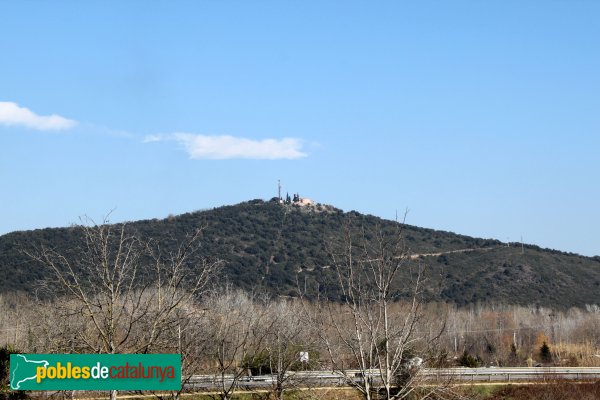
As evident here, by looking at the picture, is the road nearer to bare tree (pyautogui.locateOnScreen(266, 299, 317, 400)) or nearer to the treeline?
the treeline

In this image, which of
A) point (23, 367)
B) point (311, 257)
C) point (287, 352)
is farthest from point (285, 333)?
point (311, 257)

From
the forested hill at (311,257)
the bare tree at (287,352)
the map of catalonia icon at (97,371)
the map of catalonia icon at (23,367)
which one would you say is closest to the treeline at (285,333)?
the bare tree at (287,352)

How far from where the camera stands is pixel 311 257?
12694 centimetres

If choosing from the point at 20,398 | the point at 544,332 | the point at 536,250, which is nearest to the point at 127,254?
the point at 20,398

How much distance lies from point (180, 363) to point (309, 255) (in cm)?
10684

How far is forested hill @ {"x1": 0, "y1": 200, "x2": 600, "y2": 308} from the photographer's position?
110725mm

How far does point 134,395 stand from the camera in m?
35.5

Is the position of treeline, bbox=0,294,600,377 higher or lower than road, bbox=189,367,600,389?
higher

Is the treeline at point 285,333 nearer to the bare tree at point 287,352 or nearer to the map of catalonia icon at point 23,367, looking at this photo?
the bare tree at point 287,352

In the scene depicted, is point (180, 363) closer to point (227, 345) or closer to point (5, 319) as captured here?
point (227, 345)

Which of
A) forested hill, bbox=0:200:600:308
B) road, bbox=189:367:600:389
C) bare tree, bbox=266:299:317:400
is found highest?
forested hill, bbox=0:200:600:308

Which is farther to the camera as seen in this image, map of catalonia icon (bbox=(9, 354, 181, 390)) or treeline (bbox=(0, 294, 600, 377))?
treeline (bbox=(0, 294, 600, 377))

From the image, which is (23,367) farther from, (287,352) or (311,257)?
(311,257)

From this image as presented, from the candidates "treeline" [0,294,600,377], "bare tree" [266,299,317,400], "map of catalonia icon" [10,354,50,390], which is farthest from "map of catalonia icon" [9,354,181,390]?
"bare tree" [266,299,317,400]
